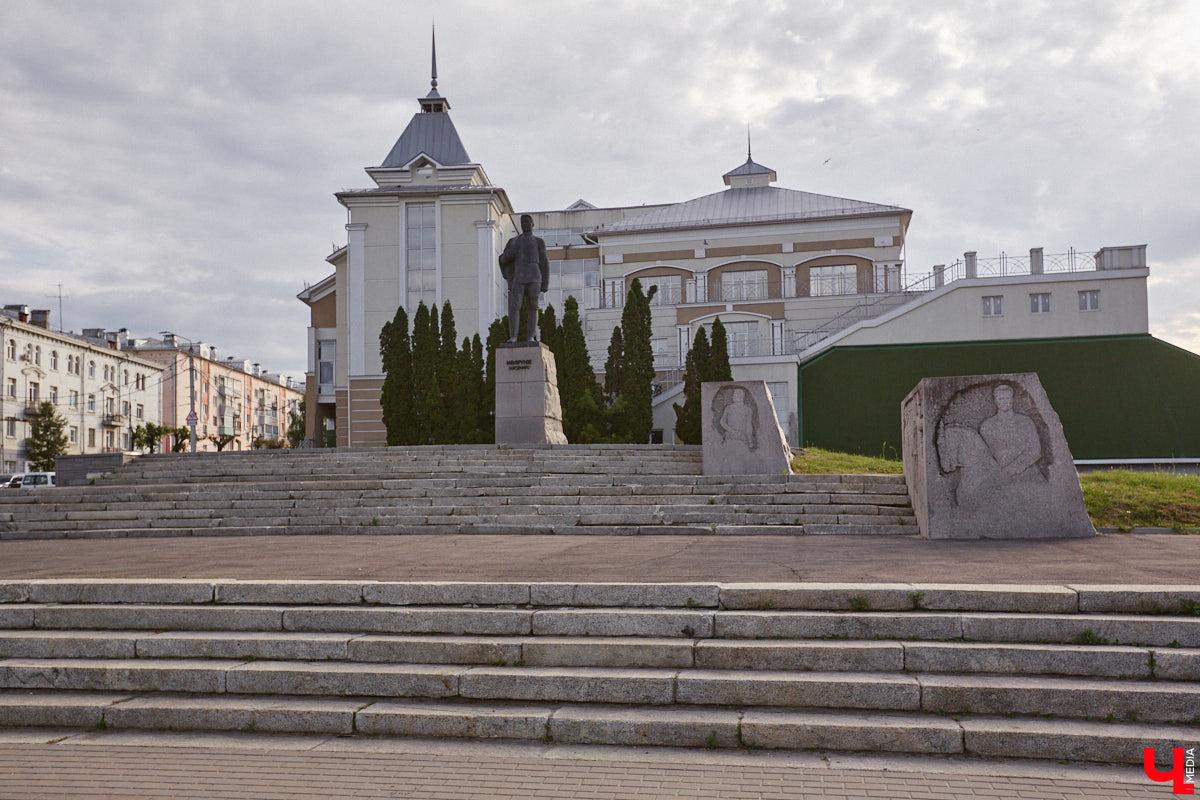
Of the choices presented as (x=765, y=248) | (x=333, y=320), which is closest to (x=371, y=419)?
(x=333, y=320)

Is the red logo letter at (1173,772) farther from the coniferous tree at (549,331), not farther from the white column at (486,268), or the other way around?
the white column at (486,268)

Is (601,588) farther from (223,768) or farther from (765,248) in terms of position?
(765,248)

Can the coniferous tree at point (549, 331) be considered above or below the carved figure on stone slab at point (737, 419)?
above

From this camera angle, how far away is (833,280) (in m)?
38.6

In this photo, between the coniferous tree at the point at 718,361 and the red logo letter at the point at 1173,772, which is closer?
the red logo letter at the point at 1173,772

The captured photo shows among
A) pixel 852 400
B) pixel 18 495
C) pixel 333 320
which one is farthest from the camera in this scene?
pixel 333 320

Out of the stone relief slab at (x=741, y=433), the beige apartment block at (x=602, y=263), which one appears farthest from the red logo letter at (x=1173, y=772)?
the beige apartment block at (x=602, y=263)

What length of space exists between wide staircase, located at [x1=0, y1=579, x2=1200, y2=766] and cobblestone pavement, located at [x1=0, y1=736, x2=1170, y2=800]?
0.79 ft

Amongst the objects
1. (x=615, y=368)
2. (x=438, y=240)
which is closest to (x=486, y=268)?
(x=438, y=240)

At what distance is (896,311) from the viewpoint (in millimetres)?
27516

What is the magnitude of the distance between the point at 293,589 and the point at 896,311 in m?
24.3

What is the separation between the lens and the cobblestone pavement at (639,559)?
6801 mm

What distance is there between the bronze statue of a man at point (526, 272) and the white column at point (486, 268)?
19.8 metres

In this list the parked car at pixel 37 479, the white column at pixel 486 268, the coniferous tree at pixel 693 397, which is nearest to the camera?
the coniferous tree at pixel 693 397
